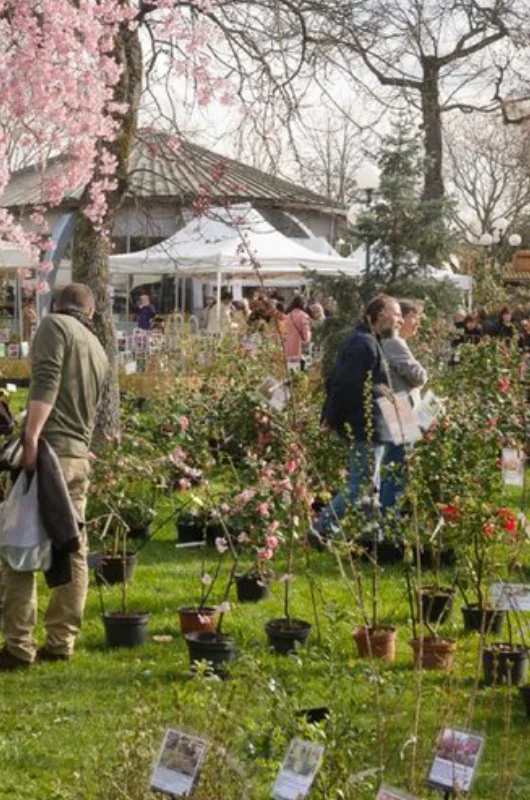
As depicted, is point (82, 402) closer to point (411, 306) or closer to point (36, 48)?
point (411, 306)

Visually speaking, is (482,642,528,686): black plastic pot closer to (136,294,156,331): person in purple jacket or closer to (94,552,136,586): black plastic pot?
(94,552,136,586): black plastic pot

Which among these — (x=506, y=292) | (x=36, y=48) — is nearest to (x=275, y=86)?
(x=36, y=48)

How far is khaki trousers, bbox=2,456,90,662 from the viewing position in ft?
19.0

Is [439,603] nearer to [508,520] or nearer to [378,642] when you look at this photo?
[378,642]

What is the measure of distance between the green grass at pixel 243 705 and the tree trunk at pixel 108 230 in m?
2.43

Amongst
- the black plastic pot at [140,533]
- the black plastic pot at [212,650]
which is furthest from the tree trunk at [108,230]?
the black plastic pot at [212,650]

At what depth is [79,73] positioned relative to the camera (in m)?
9.88

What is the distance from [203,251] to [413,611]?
13.0 m

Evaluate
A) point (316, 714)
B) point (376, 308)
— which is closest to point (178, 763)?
point (316, 714)

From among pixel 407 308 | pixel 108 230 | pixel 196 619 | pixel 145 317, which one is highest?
pixel 108 230

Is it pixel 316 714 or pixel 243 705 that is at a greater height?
pixel 243 705

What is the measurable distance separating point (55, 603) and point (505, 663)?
6.42 feet

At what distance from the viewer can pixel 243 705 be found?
3508 mm

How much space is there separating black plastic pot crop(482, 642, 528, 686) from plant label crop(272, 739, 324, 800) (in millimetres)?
2569
